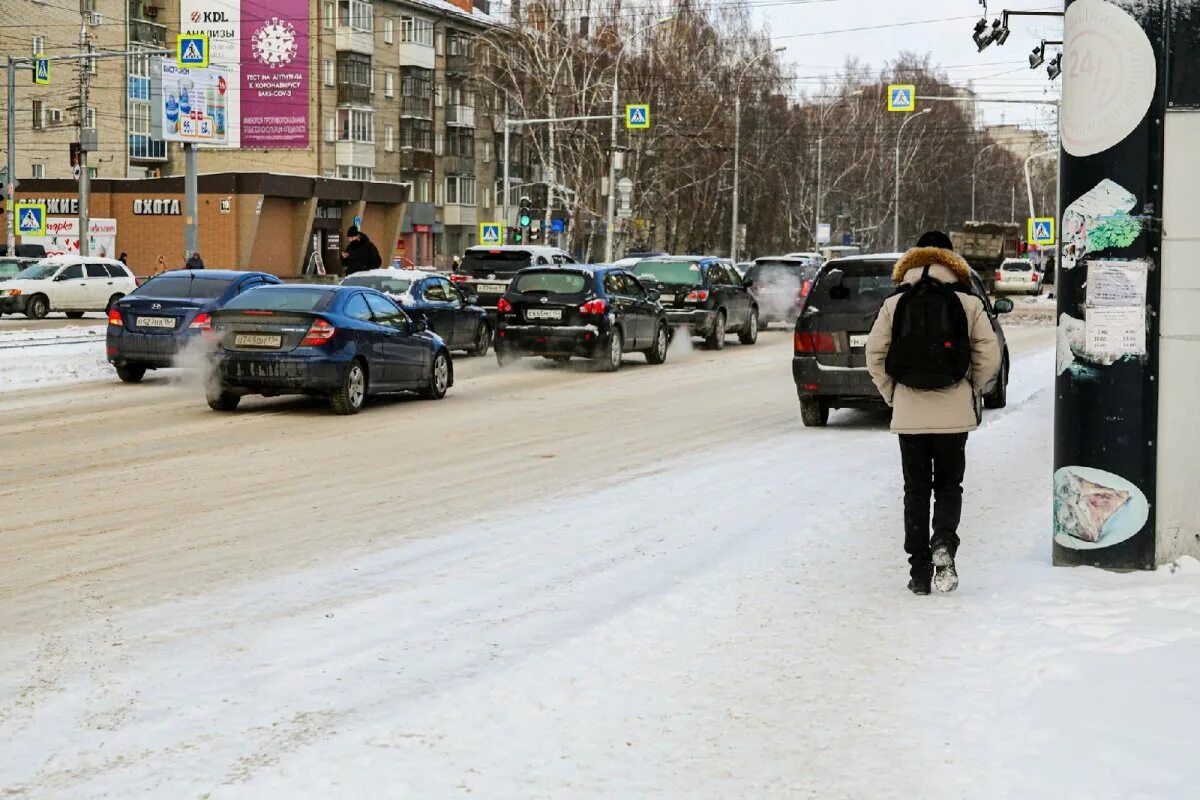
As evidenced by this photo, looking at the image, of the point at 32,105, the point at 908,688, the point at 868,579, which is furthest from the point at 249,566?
the point at 32,105

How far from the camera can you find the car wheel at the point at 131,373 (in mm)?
22391

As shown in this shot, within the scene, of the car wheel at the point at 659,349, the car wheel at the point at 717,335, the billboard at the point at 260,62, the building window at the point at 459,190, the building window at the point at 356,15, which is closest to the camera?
the car wheel at the point at 659,349

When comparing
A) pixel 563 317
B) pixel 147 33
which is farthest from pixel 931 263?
pixel 147 33

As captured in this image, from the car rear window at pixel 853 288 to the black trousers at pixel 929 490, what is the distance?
835cm

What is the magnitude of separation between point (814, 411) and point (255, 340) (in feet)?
18.9

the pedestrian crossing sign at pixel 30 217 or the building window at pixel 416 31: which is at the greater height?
the building window at pixel 416 31

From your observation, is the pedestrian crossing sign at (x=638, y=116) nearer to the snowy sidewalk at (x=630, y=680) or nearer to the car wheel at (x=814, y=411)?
the car wheel at (x=814, y=411)

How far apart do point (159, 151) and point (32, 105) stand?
22.8ft

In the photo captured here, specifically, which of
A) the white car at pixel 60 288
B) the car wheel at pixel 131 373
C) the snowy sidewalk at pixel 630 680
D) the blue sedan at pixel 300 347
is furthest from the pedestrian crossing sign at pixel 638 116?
the snowy sidewalk at pixel 630 680

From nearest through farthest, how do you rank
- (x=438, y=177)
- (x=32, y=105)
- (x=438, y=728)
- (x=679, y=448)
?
(x=438, y=728)
(x=679, y=448)
(x=32, y=105)
(x=438, y=177)

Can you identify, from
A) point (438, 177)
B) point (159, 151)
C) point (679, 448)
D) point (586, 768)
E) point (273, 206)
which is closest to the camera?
point (586, 768)

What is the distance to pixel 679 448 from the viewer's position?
1426 cm

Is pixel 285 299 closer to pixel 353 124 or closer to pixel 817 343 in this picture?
pixel 817 343

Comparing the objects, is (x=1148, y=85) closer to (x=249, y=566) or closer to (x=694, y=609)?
(x=694, y=609)
